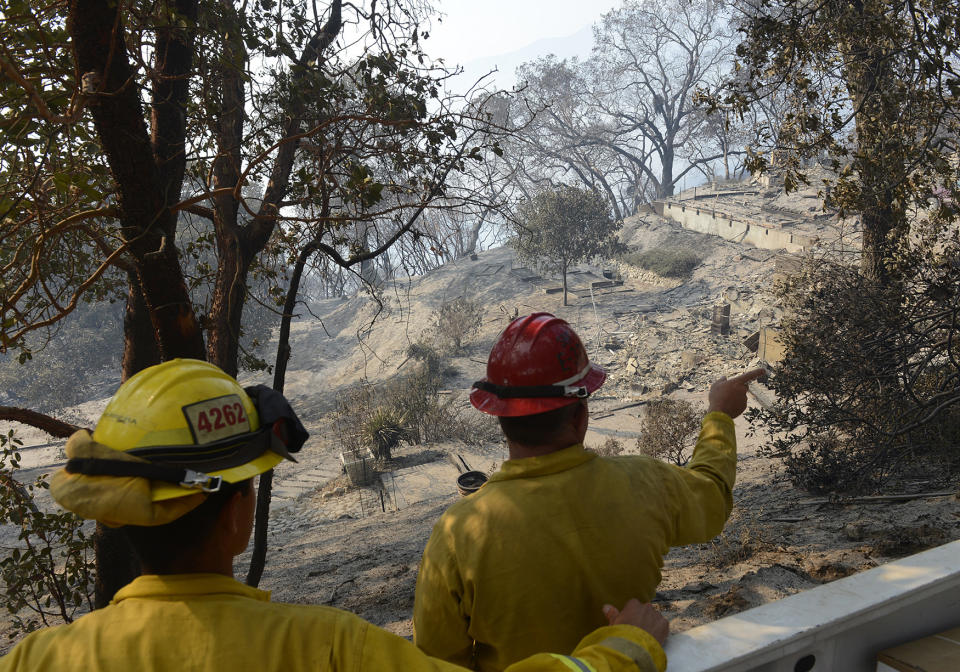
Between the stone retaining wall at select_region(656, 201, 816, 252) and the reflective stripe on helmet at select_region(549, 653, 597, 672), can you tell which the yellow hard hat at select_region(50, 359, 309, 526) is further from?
the stone retaining wall at select_region(656, 201, 816, 252)

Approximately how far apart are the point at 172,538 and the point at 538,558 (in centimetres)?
84

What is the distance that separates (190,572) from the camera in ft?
3.77

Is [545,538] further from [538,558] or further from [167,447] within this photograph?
[167,447]

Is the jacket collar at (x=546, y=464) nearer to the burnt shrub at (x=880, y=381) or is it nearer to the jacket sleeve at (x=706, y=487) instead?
the jacket sleeve at (x=706, y=487)

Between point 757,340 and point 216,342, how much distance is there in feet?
54.8

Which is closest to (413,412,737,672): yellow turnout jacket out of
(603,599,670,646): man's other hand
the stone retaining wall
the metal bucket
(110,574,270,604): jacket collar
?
(603,599,670,646): man's other hand

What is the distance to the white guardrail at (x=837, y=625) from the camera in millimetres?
1446

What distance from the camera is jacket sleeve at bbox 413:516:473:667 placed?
1.54 meters

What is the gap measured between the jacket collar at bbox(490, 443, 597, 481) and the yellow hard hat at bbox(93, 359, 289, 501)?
25.1 inches

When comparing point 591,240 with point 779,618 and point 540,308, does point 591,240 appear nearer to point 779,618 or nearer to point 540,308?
point 540,308

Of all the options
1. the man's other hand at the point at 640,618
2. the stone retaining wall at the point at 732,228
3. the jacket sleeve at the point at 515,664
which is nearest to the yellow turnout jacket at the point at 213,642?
the jacket sleeve at the point at 515,664

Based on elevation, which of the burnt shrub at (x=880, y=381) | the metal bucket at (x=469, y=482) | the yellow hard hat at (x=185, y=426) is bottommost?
the metal bucket at (x=469, y=482)

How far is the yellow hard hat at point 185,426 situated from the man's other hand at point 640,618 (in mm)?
855

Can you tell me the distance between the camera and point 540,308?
85.1 ft
